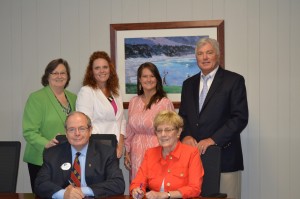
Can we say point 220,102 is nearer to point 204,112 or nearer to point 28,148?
point 204,112

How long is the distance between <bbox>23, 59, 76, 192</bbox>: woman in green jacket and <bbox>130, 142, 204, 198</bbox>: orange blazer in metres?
1.20

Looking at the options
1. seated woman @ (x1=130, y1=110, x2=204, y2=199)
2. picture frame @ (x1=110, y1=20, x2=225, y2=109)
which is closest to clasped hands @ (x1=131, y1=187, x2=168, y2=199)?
seated woman @ (x1=130, y1=110, x2=204, y2=199)

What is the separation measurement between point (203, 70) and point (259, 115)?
110 centimetres

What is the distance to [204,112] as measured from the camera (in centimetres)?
361

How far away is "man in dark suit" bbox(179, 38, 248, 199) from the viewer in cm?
351

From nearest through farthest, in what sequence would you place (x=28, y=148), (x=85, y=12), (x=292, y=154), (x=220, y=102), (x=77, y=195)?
(x=77, y=195)
(x=220, y=102)
(x=28, y=148)
(x=292, y=154)
(x=85, y=12)

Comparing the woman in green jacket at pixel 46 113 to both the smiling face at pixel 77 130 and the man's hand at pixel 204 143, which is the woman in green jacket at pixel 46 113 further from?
the man's hand at pixel 204 143

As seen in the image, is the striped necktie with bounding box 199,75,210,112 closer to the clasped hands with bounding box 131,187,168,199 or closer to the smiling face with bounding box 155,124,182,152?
the smiling face with bounding box 155,124,182,152

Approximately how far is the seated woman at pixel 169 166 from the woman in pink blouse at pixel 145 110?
2.74ft

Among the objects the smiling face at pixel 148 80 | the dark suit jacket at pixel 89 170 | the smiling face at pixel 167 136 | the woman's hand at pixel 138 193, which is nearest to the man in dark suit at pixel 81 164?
the dark suit jacket at pixel 89 170

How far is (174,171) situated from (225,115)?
0.86 m

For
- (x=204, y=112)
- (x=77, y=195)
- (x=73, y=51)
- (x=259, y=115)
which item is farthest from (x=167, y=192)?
(x=73, y=51)

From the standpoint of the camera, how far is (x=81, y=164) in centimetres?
297

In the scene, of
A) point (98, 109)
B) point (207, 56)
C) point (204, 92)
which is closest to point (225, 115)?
point (204, 92)
